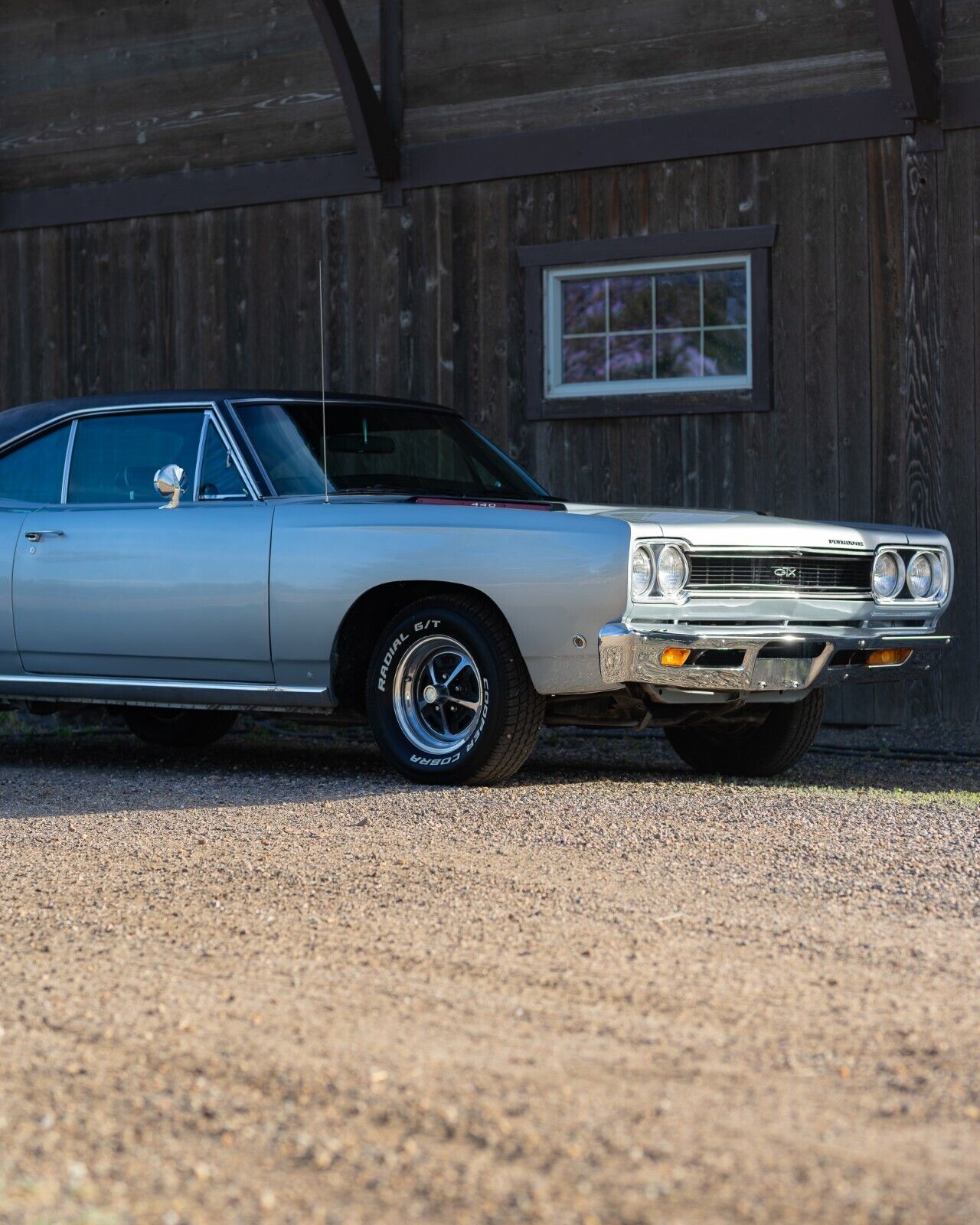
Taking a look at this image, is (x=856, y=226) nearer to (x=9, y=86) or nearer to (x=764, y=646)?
(x=764, y=646)

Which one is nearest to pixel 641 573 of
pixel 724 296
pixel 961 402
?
pixel 961 402

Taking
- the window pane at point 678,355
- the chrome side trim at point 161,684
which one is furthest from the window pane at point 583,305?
the chrome side trim at point 161,684

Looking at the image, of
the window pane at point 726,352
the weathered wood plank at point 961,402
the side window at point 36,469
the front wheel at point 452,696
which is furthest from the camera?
the window pane at point 726,352

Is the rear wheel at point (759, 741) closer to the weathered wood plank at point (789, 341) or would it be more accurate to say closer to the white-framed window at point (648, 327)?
the weathered wood plank at point (789, 341)

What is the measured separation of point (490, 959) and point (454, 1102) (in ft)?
3.71

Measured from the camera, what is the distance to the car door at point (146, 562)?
7375mm

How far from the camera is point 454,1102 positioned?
10.1 ft

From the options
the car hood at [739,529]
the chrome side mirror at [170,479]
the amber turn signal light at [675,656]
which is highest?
the chrome side mirror at [170,479]

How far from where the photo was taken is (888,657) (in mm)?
7203

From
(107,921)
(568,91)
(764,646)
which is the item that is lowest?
(107,921)

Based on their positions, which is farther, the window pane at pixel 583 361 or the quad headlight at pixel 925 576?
the window pane at pixel 583 361

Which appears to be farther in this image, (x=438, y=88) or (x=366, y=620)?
(x=438, y=88)

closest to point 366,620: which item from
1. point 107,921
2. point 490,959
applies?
point 107,921

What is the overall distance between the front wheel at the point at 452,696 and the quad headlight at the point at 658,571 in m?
0.57
